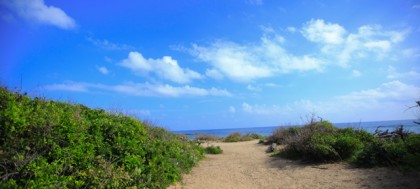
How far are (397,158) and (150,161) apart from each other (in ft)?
21.1

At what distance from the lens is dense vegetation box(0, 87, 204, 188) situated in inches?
179

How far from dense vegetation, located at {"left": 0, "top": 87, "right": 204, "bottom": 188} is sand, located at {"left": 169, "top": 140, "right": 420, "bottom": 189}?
1.38 m

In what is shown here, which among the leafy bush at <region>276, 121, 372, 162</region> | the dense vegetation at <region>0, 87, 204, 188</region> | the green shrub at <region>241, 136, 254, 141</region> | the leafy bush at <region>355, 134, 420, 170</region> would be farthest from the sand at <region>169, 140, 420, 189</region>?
the green shrub at <region>241, 136, 254, 141</region>

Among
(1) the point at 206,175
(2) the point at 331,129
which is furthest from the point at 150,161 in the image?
(2) the point at 331,129

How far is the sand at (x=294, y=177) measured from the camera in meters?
7.03

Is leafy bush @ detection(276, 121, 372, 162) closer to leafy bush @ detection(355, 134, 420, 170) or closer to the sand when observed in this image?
the sand

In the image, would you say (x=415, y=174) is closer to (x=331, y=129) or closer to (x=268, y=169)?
(x=268, y=169)

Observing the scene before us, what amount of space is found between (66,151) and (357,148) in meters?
8.84

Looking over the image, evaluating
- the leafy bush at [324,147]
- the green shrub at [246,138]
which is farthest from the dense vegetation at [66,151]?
the green shrub at [246,138]

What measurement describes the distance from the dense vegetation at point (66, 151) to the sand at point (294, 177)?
138 centimetres

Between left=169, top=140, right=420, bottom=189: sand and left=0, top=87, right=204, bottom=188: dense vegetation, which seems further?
left=169, top=140, right=420, bottom=189: sand

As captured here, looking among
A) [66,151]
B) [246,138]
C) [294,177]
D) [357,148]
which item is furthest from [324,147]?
[246,138]

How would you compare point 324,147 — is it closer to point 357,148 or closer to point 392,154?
point 357,148

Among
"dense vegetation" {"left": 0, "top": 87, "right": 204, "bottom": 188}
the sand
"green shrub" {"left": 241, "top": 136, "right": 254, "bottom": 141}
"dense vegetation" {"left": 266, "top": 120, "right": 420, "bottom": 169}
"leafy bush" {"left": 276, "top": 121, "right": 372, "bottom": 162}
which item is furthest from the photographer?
"green shrub" {"left": 241, "top": 136, "right": 254, "bottom": 141}
